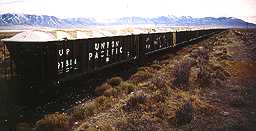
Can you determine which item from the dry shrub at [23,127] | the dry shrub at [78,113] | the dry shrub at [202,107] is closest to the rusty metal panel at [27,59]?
the dry shrub at [78,113]

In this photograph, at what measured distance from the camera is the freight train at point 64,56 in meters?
12.1

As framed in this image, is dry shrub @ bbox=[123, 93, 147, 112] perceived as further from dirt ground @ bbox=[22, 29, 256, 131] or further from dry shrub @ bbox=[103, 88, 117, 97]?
dry shrub @ bbox=[103, 88, 117, 97]

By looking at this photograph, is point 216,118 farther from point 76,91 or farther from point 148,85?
point 76,91

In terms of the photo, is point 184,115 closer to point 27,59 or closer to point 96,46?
point 27,59

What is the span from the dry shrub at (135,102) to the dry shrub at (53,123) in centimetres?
250

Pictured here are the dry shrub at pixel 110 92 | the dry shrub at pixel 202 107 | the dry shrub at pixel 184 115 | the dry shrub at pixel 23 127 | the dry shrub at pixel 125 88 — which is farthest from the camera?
the dry shrub at pixel 125 88

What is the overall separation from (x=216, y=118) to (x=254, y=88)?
5794 mm

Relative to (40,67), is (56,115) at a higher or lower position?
lower

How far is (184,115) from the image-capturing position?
1105 cm

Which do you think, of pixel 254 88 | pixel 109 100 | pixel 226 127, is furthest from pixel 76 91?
pixel 254 88

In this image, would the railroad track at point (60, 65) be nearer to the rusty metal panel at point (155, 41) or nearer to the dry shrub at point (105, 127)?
the dry shrub at point (105, 127)

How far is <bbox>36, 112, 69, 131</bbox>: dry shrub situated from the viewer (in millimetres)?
10547

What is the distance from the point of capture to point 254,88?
1588cm

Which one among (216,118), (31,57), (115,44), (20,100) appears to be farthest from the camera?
(115,44)
